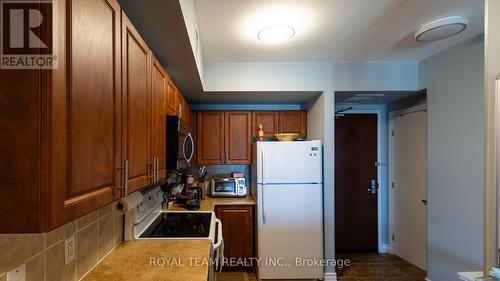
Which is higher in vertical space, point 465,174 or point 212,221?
point 465,174

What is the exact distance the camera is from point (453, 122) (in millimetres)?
2486

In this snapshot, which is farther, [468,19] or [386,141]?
[386,141]

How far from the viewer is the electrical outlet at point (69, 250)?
3.61ft

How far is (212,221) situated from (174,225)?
325mm

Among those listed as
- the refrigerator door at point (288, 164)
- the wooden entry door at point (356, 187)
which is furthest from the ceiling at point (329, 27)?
the wooden entry door at point (356, 187)

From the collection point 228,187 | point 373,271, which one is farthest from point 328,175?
point 373,271

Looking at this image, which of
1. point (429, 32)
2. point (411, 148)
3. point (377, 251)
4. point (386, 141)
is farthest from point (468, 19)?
point (377, 251)

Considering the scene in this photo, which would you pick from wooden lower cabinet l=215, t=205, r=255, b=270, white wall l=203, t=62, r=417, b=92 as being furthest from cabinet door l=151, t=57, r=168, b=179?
wooden lower cabinet l=215, t=205, r=255, b=270

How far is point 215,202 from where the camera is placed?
10.2 feet

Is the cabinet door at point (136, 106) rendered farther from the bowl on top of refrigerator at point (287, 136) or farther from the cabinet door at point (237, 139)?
the cabinet door at point (237, 139)

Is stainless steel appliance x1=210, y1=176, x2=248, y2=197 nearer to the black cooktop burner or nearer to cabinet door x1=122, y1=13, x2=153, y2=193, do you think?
the black cooktop burner

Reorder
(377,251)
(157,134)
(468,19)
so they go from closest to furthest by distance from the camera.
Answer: (157,134) < (468,19) < (377,251)

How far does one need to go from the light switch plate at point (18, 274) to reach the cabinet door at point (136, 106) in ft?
1.35

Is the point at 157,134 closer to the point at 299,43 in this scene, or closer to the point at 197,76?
the point at 197,76
